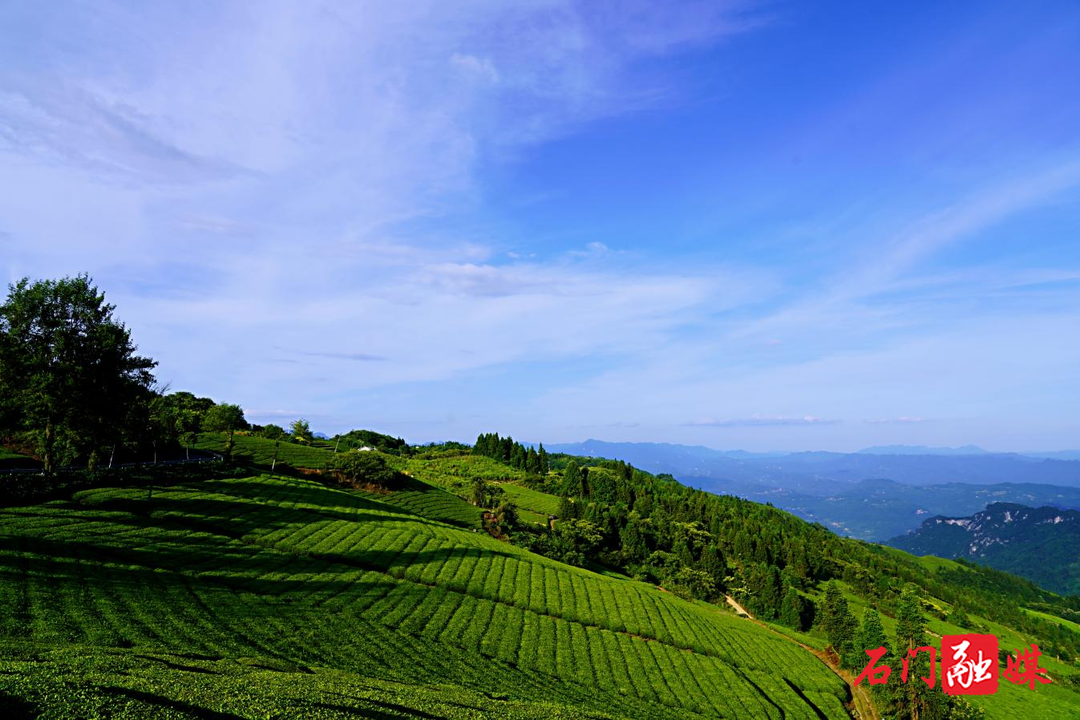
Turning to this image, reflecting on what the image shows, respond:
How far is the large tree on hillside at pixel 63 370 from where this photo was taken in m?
51.1

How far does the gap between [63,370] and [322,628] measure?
140 ft

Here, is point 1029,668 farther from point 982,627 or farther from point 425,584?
point 425,584

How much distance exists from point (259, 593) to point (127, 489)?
3053 cm

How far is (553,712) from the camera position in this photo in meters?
30.7

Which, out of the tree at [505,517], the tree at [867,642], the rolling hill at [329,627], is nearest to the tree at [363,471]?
the tree at [505,517]

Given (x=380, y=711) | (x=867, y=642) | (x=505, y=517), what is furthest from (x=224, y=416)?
(x=867, y=642)

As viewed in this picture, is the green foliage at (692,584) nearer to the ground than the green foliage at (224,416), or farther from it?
nearer to the ground

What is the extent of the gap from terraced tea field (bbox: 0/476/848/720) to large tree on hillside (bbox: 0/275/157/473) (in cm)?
814

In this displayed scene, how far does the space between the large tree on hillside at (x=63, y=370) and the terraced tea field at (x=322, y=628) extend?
814cm

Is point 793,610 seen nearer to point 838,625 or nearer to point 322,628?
point 838,625

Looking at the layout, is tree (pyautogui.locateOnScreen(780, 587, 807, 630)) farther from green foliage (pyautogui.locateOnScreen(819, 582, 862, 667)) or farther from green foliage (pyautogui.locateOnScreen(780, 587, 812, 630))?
green foliage (pyautogui.locateOnScreen(819, 582, 862, 667))

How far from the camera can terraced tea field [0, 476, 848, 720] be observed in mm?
21578

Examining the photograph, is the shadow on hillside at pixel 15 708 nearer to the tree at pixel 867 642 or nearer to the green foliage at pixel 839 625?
the tree at pixel 867 642

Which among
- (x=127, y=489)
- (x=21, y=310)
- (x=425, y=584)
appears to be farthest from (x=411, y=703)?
(x=21, y=310)
